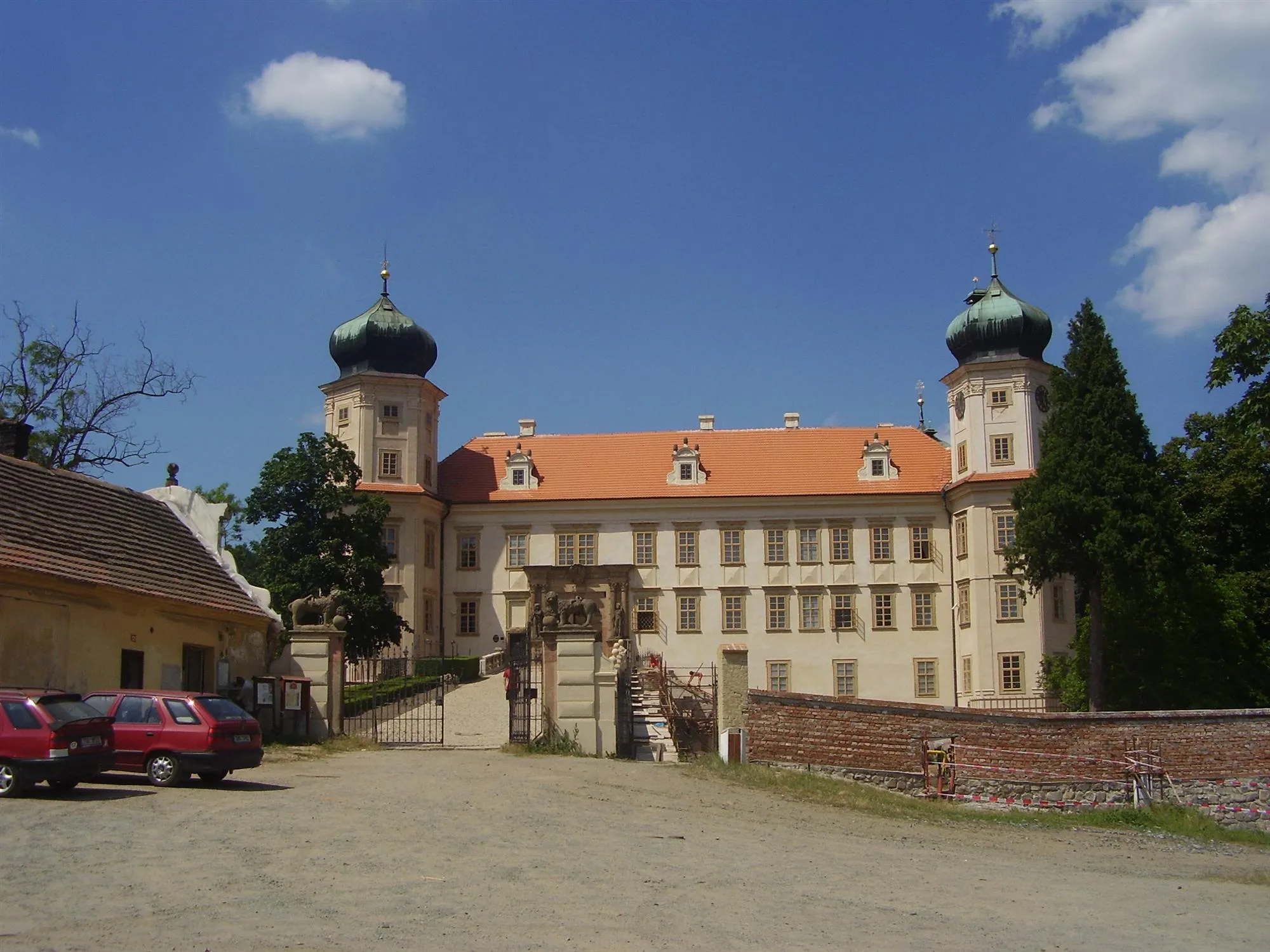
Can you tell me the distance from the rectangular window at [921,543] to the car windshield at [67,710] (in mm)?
38516

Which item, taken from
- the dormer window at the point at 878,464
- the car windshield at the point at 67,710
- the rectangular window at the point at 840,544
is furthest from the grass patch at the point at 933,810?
the dormer window at the point at 878,464

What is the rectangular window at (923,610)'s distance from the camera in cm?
4981

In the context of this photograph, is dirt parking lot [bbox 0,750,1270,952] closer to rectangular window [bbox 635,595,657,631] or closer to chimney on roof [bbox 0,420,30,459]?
chimney on roof [bbox 0,420,30,459]

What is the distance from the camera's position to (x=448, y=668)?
46.2 meters

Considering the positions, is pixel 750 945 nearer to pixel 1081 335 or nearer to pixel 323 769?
pixel 323 769

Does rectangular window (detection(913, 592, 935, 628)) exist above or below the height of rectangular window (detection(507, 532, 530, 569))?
below

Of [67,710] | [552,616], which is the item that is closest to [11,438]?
[552,616]

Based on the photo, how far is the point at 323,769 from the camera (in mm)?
20250

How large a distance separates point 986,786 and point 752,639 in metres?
25.3

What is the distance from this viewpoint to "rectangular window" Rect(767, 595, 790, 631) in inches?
1997

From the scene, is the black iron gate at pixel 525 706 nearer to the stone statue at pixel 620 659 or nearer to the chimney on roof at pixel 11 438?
the stone statue at pixel 620 659

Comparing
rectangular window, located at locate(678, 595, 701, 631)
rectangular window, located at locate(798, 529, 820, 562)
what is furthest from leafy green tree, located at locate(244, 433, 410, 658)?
rectangular window, located at locate(798, 529, 820, 562)

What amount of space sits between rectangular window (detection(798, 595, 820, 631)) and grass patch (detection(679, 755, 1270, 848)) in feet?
86.6

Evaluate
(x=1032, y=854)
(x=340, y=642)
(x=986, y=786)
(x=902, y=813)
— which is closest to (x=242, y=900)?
(x=1032, y=854)
